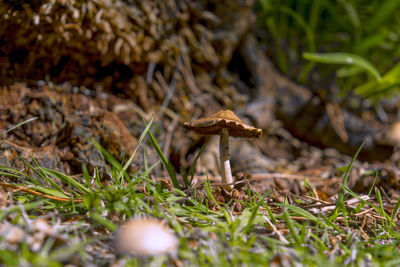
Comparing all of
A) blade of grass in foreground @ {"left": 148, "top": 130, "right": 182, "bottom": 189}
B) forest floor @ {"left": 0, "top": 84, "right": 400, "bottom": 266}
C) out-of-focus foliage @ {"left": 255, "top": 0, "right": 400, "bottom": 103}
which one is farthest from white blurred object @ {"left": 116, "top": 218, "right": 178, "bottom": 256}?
out-of-focus foliage @ {"left": 255, "top": 0, "right": 400, "bottom": 103}

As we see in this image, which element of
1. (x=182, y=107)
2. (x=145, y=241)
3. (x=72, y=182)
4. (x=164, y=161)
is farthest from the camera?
(x=182, y=107)

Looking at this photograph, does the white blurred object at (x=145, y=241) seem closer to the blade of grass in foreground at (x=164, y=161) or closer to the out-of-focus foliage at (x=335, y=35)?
the blade of grass in foreground at (x=164, y=161)

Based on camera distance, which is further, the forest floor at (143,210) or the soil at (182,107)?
the soil at (182,107)

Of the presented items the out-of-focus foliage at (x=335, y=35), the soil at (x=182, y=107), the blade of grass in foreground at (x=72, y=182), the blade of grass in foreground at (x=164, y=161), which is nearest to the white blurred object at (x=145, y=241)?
the blade of grass in foreground at (x=72, y=182)

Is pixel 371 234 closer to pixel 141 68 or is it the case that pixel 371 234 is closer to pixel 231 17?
pixel 141 68

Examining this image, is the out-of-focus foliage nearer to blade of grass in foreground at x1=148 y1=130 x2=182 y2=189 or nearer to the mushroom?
the mushroom

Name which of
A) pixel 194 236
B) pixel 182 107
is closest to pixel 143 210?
pixel 194 236

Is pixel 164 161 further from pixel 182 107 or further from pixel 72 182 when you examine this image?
pixel 182 107

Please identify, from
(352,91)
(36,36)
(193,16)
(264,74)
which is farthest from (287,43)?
(36,36)
